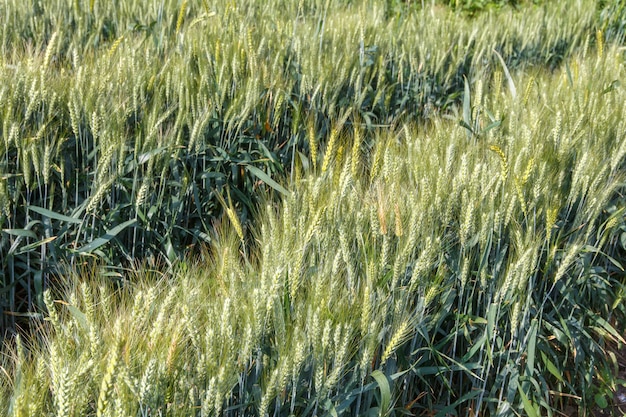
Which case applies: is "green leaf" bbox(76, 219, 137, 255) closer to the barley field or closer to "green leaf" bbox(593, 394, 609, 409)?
the barley field

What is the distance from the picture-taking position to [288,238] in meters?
1.62

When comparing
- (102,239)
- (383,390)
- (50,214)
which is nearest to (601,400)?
(383,390)

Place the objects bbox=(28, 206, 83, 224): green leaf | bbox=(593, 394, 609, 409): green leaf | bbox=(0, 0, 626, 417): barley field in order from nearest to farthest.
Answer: bbox=(0, 0, 626, 417): barley field < bbox=(28, 206, 83, 224): green leaf < bbox=(593, 394, 609, 409): green leaf

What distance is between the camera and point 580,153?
7.54 feet

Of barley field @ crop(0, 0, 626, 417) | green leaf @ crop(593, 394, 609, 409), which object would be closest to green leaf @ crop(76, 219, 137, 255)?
barley field @ crop(0, 0, 626, 417)

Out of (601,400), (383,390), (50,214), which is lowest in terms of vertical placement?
(601,400)

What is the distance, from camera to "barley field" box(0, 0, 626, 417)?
1328 millimetres

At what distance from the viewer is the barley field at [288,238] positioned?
1.33 meters

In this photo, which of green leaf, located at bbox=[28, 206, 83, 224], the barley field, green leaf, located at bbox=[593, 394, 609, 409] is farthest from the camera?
green leaf, located at bbox=[593, 394, 609, 409]

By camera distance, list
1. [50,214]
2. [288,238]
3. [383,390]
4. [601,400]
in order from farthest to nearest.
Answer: [601,400]
[50,214]
[288,238]
[383,390]

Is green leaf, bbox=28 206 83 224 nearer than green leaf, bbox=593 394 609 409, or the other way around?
green leaf, bbox=28 206 83 224

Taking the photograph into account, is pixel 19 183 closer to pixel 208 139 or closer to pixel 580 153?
pixel 208 139

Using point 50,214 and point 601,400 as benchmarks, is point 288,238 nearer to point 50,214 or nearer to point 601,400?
point 50,214

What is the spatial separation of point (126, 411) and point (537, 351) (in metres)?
1.35
